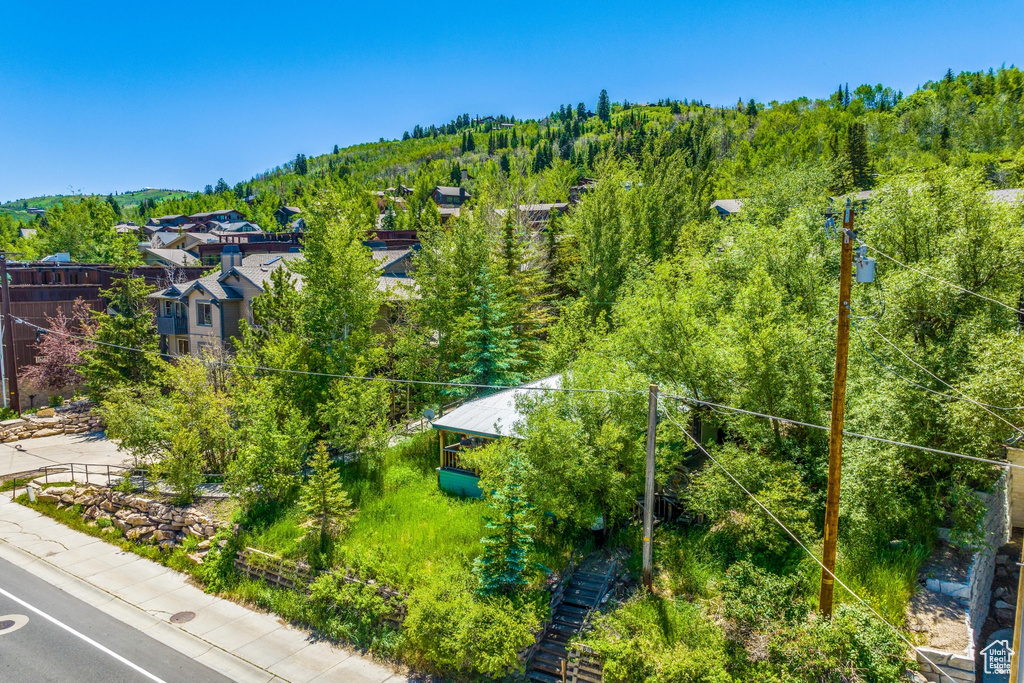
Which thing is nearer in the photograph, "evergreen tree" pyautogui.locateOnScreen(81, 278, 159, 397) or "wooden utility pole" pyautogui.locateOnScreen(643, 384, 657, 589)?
"wooden utility pole" pyautogui.locateOnScreen(643, 384, 657, 589)

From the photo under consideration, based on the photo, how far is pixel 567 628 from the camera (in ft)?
46.1

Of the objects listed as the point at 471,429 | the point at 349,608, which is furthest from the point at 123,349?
the point at 349,608

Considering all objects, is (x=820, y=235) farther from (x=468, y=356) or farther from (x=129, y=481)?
(x=129, y=481)

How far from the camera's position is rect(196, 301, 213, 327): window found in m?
35.9

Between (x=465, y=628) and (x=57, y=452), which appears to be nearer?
(x=465, y=628)

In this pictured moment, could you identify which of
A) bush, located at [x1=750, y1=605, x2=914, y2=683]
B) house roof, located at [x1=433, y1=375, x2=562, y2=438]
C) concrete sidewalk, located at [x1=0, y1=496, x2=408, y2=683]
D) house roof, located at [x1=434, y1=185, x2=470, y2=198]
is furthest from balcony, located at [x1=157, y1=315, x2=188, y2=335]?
house roof, located at [x1=434, y1=185, x2=470, y2=198]

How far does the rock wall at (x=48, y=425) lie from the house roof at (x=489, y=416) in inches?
981

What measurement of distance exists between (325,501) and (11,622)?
874cm

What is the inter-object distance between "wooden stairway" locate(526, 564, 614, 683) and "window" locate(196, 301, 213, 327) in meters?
29.7

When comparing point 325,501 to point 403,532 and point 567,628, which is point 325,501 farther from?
point 567,628

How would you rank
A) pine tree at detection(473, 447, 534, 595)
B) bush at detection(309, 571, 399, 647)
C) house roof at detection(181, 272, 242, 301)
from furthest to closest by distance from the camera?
house roof at detection(181, 272, 242, 301) < bush at detection(309, 571, 399, 647) < pine tree at detection(473, 447, 534, 595)

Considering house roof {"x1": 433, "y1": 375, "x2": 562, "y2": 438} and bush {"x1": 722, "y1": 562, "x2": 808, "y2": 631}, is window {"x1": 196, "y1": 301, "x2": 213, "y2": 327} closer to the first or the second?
house roof {"x1": 433, "y1": 375, "x2": 562, "y2": 438}

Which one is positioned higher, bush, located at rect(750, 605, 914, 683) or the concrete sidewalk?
bush, located at rect(750, 605, 914, 683)

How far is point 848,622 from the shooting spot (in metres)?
11.4
